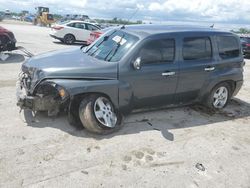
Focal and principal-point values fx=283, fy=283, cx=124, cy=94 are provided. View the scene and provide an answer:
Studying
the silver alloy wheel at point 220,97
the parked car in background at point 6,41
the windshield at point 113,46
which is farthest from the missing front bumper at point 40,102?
the parked car in background at point 6,41

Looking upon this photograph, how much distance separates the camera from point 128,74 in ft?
15.8

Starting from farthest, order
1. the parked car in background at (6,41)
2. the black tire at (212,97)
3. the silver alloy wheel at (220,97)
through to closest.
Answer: the parked car in background at (6,41)
the silver alloy wheel at (220,97)
the black tire at (212,97)

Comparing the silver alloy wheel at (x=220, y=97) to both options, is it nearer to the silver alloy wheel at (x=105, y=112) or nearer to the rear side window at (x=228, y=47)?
the rear side window at (x=228, y=47)

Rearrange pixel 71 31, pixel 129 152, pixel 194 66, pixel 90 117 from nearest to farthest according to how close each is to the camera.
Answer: pixel 129 152 < pixel 90 117 < pixel 194 66 < pixel 71 31

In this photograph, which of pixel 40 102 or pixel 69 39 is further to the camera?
pixel 69 39

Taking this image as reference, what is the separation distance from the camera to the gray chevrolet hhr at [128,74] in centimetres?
454

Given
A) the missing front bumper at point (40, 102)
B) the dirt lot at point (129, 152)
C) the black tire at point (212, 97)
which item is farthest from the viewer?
the black tire at point (212, 97)

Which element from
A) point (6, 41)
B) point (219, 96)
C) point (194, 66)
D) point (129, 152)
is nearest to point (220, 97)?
point (219, 96)

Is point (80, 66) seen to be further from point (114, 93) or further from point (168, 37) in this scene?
point (168, 37)

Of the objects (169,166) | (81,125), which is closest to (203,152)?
(169,166)

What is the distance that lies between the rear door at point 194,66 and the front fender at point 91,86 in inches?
55.2

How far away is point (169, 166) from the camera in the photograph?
3.94m

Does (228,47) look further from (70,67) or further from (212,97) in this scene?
(70,67)

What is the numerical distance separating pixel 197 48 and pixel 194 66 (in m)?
0.38
